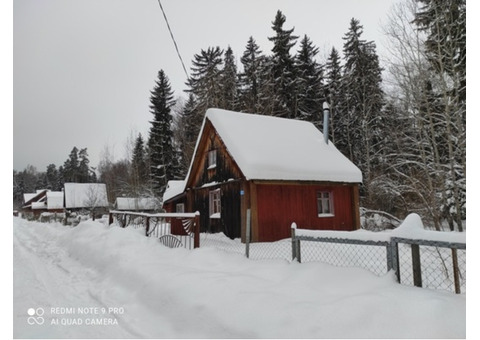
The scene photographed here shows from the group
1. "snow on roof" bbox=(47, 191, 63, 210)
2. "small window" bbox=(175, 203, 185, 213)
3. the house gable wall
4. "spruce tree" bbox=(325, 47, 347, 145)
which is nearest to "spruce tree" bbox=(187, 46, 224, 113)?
"spruce tree" bbox=(325, 47, 347, 145)

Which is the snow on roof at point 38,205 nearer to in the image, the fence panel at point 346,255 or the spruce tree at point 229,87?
the spruce tree at point 229,87

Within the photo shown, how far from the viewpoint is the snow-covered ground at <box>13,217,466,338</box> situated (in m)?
3.22

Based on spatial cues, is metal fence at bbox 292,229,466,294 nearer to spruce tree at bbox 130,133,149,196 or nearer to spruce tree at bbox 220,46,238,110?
spruce tree at bbox 220,46,238,110

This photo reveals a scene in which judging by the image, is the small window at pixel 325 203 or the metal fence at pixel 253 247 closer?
the metal fence at pixel 253 247

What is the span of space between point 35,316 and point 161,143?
29831 millimetres

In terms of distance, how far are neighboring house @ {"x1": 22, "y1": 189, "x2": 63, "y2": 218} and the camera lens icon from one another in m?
49.1

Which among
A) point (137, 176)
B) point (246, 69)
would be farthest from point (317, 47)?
point (137, 176)

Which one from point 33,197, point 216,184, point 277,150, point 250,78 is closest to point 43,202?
point 33,197

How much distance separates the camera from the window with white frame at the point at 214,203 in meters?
13.5

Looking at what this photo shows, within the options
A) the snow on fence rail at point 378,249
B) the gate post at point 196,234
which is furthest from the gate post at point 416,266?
the gate post at point 196,234

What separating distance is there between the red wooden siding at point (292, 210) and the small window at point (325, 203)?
17cm

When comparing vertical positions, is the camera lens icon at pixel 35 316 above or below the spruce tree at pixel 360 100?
below
